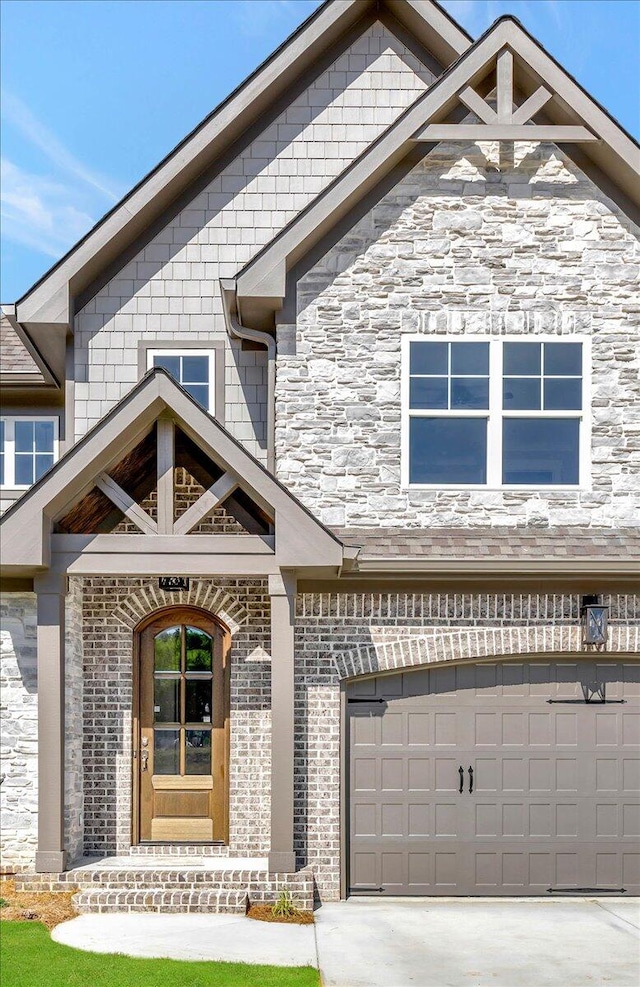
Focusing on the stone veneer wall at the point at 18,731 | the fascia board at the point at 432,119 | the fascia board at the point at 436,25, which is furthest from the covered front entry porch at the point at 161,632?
the fascia board at the point at 436,25

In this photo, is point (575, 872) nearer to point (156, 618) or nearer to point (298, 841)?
point (298, 841)

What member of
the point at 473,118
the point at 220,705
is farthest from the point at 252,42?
the point at 220,705

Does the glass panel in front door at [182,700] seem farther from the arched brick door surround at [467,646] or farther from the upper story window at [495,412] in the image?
the upper story window at [495,412]

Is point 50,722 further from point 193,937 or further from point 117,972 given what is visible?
point 117,972

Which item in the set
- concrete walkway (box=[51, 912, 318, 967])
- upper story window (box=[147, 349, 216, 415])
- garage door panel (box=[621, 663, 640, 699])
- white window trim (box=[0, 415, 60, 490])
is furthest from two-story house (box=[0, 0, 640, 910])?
white window trim (box=[0, 415, 60, 490])

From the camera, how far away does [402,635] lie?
10.2 meters

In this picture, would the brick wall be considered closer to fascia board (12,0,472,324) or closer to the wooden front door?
fascia board (12,0,472,324)

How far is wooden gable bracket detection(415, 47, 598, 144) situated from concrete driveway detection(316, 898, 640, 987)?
7743 mm

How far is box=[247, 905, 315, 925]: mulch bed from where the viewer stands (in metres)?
8.94

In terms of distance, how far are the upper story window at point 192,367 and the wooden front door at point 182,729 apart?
258 centimetres

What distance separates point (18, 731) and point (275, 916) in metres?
3.31

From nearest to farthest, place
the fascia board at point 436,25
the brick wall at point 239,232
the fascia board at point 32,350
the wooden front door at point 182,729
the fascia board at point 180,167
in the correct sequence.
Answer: the wooden front door at point 182,729, the fascia board at point 180,167, the fascia board at point 32,350, the brick wall at point 239,232, the fascia board at point 436,25

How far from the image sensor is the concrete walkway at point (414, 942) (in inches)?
304

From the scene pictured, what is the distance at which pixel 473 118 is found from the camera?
35.6 ft
